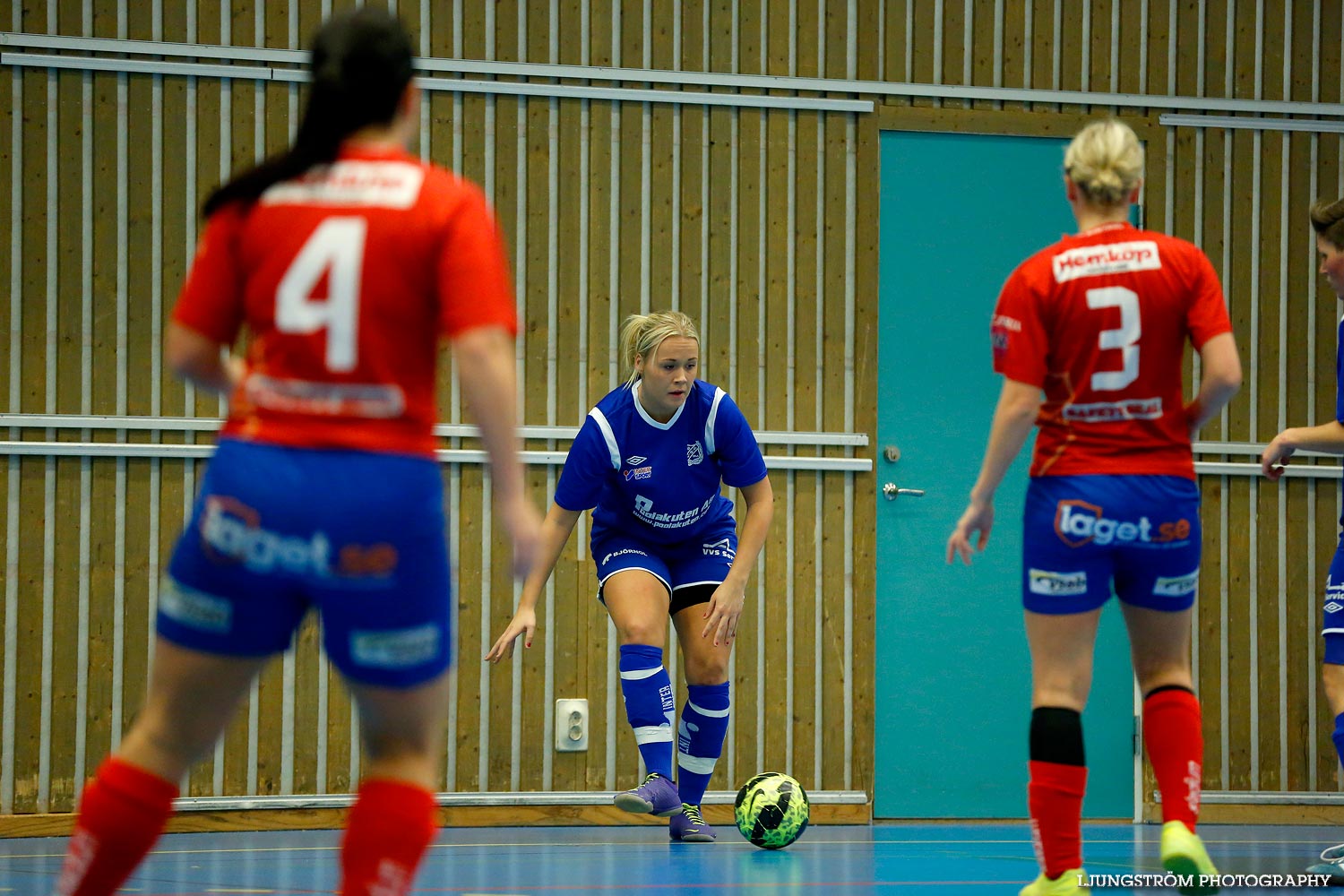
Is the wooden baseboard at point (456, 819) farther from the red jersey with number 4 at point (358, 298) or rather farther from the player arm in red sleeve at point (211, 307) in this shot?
the red jersey with number 4 at point (358, 298)

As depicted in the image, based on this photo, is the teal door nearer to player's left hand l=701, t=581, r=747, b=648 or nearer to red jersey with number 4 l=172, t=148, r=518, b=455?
player's left hand l=701, t=581, r=747, b=648

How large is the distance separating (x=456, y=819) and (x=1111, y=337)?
4.85 metres

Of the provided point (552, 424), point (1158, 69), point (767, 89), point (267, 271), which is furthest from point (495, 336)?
point (1158, 69)

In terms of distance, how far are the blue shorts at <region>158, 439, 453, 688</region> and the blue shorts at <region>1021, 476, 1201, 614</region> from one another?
1.62 m

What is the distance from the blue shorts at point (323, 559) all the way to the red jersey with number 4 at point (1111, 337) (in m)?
1.66

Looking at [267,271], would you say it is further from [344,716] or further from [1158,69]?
[1158,69]

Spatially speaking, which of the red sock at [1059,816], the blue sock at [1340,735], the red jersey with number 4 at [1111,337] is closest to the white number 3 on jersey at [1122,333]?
the red jersey with number 4 at [1111,337]

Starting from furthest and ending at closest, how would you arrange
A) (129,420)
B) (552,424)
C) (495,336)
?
(552,424) < (129,420) < (495,336)

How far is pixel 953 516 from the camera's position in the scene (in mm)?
7828

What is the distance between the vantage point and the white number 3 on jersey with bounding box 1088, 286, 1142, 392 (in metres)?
3.38

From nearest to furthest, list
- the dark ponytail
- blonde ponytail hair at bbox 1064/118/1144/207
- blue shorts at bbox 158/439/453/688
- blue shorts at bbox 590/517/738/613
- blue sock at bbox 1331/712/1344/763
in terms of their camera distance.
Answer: blue shorts at bbox 158/439/453/688 → the dark ponytail → blonde ponytail hair at bbox 1064/118/1144/207 → blue sock at bbox 1331/712/1344/763 → blue shorts at bbox 590/517/738/613

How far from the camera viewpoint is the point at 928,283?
7879 millimetres

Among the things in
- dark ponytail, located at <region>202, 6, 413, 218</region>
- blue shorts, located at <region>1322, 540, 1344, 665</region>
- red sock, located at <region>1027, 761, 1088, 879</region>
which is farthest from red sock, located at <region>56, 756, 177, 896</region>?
blue shorts, located at <region>1322, 540, 1344, 665</region>

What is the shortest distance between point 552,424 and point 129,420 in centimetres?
202
